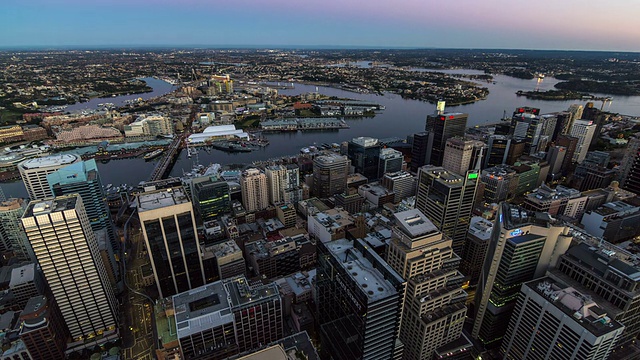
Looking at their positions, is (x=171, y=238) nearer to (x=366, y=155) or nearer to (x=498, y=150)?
(x=366, y=155)

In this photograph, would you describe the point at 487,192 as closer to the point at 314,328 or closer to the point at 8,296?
the point at 314,328

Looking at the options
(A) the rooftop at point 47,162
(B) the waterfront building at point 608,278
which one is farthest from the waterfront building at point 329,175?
(A) the rooftop at point 47,162

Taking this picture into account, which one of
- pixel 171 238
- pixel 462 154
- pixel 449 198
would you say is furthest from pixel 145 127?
pixel 449 198

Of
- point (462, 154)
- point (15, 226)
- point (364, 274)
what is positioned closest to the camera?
point (364, 274)

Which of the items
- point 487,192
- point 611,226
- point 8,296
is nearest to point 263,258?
point 8,296

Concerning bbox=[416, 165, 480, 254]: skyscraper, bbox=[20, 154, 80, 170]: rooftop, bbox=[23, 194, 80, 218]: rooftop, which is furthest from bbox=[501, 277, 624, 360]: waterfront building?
bbox=[20, 154, 80, 170]: rooftop

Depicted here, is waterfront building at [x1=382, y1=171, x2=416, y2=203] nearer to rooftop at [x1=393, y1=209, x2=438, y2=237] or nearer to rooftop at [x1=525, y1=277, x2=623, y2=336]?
rooftop at [x1=393, y1=209, x2=438, y2=237]
